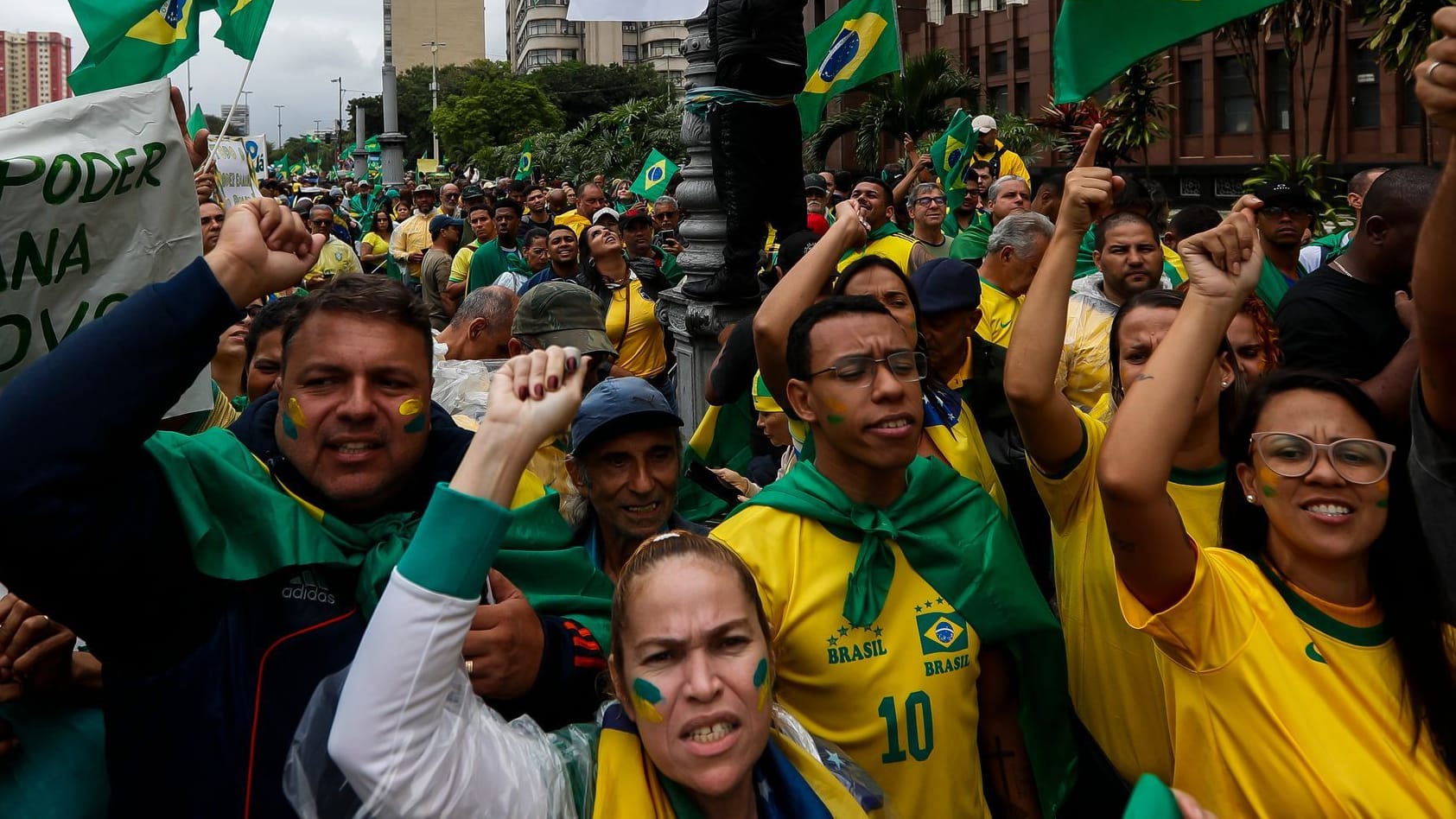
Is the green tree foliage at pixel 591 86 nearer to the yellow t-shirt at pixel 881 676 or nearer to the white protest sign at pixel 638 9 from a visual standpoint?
the white protest sign at pixel 638 9

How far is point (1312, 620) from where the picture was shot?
2.51 m

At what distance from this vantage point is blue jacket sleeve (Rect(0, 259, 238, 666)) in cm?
195

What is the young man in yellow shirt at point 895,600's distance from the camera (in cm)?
283

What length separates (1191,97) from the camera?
36688mm

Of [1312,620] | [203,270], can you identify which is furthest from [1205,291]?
[203,270]

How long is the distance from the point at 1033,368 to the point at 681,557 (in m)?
1.17

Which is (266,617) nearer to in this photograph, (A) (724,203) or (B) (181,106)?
(B) (181,106)

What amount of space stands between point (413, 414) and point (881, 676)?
1.20 metres

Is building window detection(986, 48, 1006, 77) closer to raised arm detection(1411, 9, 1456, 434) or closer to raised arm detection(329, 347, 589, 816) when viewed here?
raised arm detection(1411, 9, 1456, 434)

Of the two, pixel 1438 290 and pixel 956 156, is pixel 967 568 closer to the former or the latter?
pixel 1438 290

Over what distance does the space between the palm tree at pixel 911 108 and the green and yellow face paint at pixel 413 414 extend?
2509cm

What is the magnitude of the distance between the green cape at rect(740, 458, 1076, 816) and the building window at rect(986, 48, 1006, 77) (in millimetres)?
41764

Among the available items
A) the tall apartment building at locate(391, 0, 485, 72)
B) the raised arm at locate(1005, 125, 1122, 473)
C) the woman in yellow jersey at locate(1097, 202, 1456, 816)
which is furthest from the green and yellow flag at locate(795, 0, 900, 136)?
the tall apartment building at locate(391, 0, 485, 72)

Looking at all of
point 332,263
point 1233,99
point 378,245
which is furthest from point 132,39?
point 1233,99
